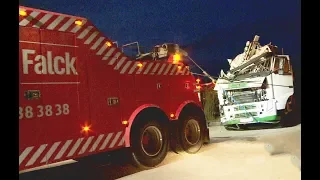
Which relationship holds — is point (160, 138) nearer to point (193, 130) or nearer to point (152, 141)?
point (152, 141)

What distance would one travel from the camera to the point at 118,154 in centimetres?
326

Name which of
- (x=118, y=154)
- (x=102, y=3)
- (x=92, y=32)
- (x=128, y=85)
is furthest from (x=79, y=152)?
(x=102, y=3)

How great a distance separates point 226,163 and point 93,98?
1456 millimetres

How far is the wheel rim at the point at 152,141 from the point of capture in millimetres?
3285

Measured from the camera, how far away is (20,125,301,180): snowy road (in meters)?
3.10

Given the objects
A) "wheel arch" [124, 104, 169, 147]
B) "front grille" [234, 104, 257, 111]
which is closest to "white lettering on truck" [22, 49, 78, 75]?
"wheel arch" [124, 104, 169, 147]

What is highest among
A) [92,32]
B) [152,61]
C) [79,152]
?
[92,32]

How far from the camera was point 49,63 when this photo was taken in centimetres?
264

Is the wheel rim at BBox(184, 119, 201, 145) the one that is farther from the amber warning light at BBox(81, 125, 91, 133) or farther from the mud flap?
the amber warning light at BBox(81, 125, 91, 133)

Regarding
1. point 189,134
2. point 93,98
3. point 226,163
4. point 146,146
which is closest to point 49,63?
point 93,98

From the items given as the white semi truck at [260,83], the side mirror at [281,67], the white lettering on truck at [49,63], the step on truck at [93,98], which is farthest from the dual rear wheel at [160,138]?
the side mirror at [281,67]

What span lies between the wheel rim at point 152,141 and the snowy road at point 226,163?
0.46ft

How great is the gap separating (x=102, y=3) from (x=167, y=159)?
1.61 m
